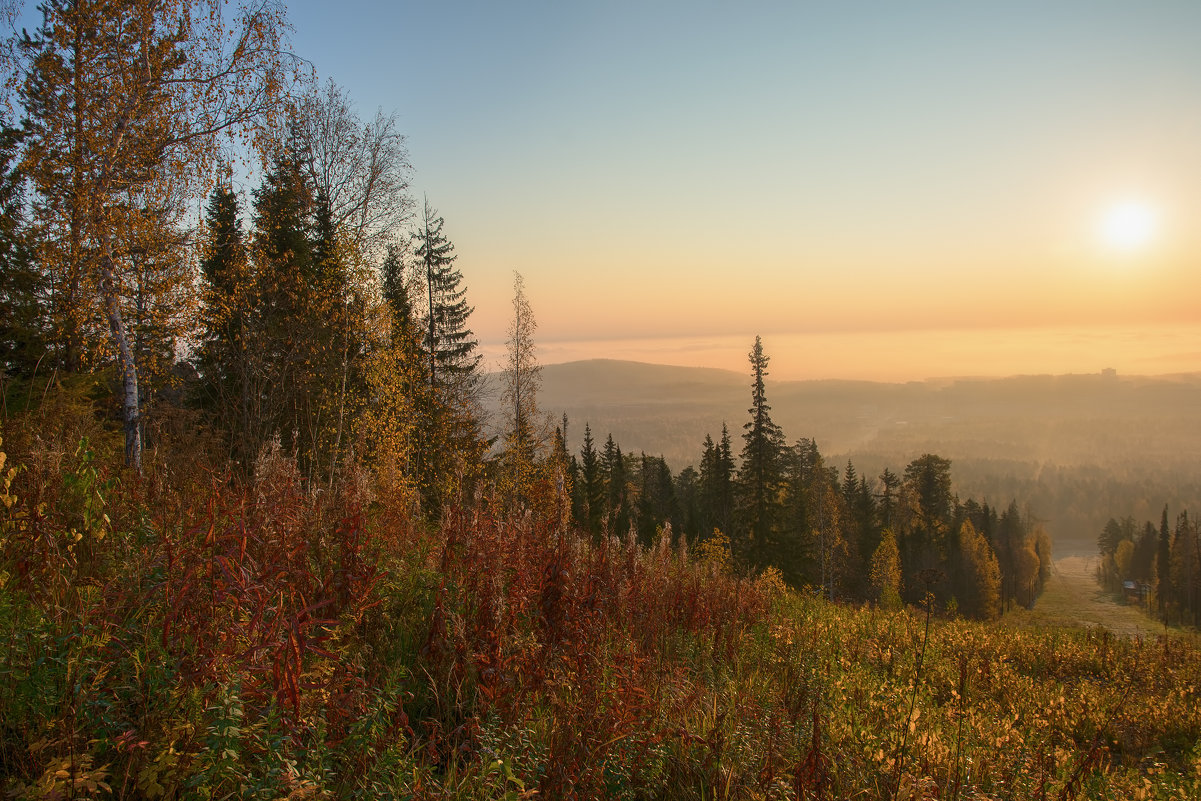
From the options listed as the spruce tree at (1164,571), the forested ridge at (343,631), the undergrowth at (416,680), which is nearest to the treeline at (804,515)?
the spruce tree at (1164,571)

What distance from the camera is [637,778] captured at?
326 centimetres

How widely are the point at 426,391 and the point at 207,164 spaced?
10.5 m

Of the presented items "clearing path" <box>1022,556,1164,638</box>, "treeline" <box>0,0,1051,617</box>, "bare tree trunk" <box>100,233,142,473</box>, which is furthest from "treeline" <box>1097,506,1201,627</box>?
"bare tree trunk" <box>100,233,142,473</box>

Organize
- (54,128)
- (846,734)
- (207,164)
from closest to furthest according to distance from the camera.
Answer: (846,734) → (54,128) → (207,164)

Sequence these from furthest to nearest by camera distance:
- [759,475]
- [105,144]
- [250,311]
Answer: [759,475] < [250,311] < [105,144]

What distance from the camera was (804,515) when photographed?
4806 cm

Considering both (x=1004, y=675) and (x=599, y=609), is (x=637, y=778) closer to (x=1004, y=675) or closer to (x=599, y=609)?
(x=599, y=609)

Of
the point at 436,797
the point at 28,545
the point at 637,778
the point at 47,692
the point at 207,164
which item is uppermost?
the point at 207,164

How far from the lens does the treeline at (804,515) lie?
117 ft

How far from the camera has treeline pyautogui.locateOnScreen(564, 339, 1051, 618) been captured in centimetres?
3553

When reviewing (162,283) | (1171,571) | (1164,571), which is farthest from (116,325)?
(1164,571)

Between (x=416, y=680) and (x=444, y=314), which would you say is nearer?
(x=416, y=680)

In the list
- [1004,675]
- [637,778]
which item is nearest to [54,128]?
[637,778]

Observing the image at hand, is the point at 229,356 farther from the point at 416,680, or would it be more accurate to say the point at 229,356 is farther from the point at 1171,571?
the point at 1171,571
